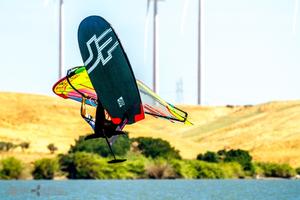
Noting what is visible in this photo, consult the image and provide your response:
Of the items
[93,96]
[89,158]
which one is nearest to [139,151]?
[89,158]

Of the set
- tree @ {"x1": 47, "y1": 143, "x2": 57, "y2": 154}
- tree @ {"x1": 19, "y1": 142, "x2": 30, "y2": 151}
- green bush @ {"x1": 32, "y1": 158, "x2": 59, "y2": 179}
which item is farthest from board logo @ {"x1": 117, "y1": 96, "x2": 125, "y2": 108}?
tree @ {"x1": 19, "y1": 142, "x2": 30, "y2": 151}

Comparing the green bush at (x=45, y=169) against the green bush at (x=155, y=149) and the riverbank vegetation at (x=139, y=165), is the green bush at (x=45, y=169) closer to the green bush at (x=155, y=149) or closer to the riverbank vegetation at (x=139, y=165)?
the riverbank vegetation at (x=139, y=165)

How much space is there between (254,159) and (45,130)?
39.5 meters

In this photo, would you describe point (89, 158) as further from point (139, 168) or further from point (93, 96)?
point (93, 96)

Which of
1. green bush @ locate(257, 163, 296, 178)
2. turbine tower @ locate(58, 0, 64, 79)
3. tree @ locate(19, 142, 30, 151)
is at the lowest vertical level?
green bush @ locate(257, 163, 296, 178)

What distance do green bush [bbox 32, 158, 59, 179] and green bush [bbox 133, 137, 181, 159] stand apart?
2108 cm

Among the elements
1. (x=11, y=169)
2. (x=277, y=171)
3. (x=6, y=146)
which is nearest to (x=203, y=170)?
(x=277, y=171)

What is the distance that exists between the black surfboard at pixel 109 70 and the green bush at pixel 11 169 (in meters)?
89.3

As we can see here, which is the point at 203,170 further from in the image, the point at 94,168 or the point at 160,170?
the point at 94,168

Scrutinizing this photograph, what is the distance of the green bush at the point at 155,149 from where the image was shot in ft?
472

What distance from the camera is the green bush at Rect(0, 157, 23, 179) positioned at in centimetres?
12138

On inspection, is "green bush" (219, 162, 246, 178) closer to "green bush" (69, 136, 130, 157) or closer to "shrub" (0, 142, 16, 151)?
"green bush" (69, 136, 130, 157)

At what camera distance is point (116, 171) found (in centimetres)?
12938

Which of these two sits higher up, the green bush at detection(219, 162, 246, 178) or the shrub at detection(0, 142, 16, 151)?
the shrub at detection(0, 142, 16, 151)
